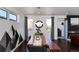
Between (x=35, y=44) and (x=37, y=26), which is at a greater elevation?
(x=37, y=26)

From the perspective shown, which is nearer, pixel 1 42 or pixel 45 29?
pixel 1 42

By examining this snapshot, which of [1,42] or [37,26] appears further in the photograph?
[37,26]

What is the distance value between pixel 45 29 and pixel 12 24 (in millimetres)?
1148

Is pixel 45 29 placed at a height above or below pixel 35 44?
above

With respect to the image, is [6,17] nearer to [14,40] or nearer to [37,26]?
[37,26]

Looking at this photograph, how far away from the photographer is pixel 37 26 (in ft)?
8.83
